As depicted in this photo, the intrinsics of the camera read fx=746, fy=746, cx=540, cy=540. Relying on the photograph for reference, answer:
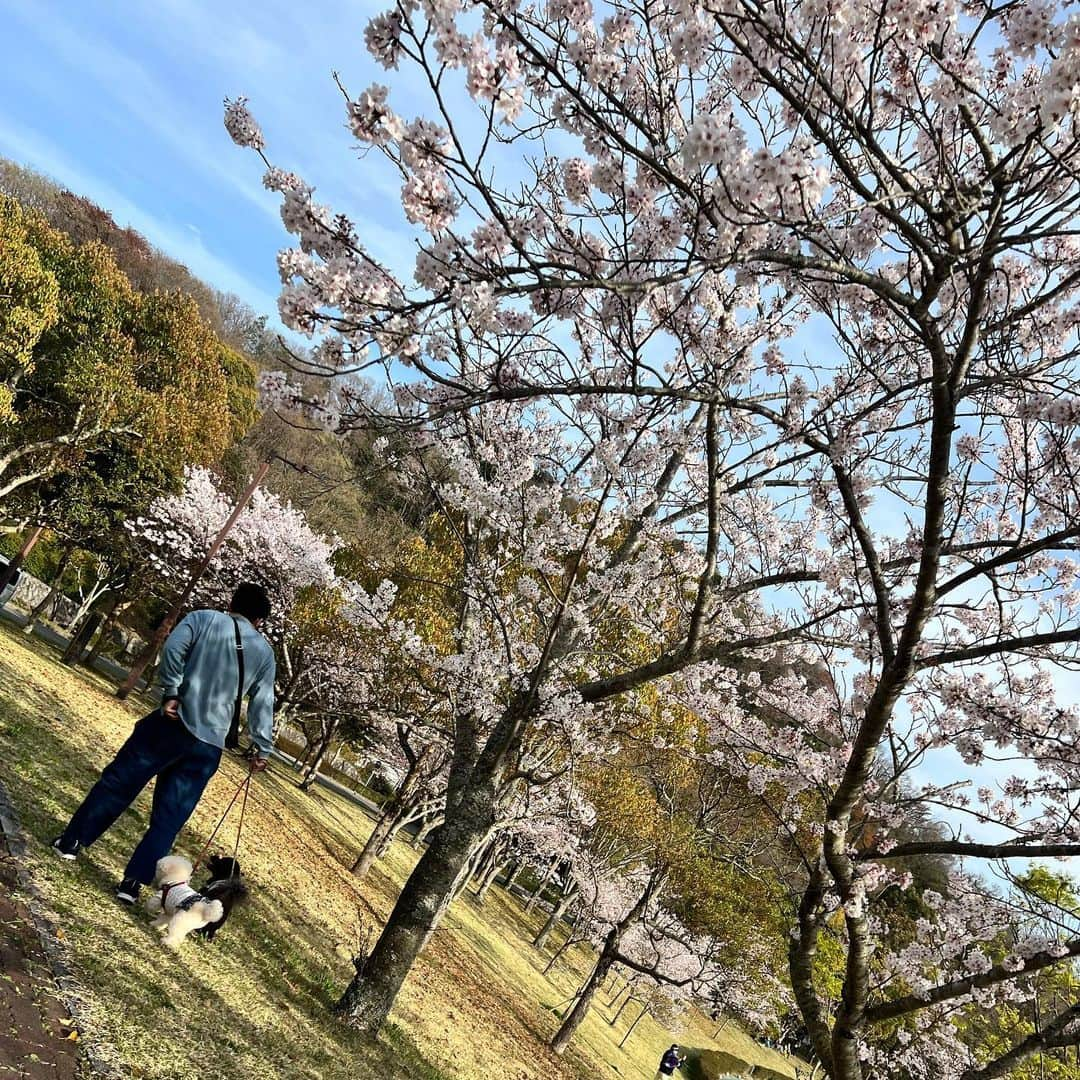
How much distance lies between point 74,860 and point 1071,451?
232 inches

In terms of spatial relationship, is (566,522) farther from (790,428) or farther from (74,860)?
(74,860)

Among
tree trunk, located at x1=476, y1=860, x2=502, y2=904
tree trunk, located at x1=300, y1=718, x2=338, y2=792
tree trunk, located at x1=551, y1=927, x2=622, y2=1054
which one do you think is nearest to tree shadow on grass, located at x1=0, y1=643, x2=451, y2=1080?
tree trunk, located at x1=551, y1=927, x2=622, y2=1054

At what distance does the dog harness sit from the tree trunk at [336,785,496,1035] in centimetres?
215

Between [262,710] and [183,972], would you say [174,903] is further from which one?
[262,710]

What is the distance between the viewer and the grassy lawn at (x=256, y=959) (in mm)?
3506

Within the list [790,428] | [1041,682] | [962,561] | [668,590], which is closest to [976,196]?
[790,428]

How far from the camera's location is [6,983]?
278 centimetres

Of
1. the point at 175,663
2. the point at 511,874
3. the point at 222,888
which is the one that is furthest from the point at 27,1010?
the point at 511,874

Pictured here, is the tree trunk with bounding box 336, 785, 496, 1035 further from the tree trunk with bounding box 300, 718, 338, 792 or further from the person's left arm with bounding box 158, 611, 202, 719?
the tree trunk with bounding box 300, 718, 338, 792

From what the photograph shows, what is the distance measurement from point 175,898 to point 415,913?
238 centimetres

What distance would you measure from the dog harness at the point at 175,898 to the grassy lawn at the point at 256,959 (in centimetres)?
15

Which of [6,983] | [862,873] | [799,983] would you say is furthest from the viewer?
[862,873]

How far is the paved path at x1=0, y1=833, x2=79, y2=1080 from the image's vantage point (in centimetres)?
249

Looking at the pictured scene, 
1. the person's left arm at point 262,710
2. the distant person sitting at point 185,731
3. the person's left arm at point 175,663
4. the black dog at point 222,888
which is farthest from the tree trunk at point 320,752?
the person's left arm at point 175,663
